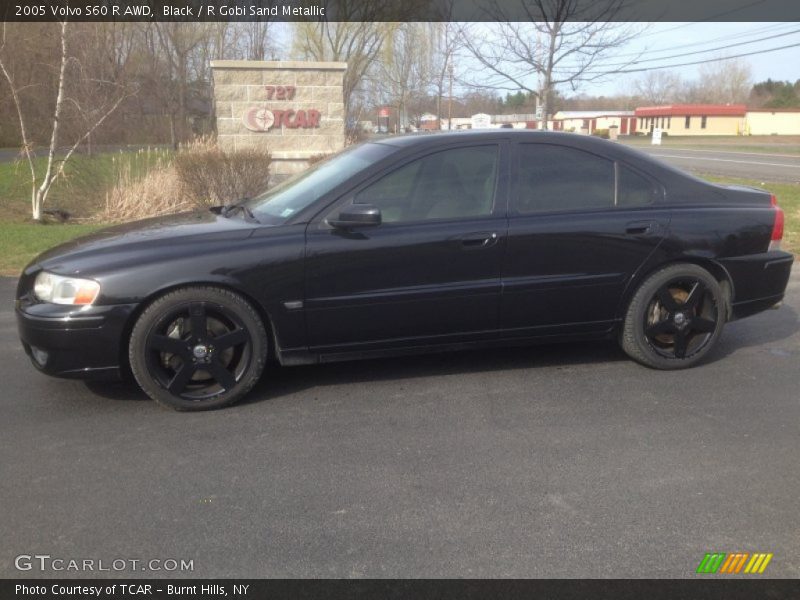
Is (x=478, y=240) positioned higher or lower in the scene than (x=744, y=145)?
lower

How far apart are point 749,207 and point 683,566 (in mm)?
3071

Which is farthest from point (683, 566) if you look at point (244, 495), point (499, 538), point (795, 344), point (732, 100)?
point (732, 100)

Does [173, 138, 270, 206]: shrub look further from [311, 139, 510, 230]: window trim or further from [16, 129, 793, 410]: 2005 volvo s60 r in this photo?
[311, 139, 510, 230]: window trim

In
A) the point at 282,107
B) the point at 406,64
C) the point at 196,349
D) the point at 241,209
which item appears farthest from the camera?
the point at 406,64

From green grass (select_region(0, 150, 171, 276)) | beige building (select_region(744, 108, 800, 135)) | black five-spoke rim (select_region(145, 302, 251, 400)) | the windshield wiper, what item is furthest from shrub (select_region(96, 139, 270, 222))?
beige building (select_region(744, 108, 800, 135))

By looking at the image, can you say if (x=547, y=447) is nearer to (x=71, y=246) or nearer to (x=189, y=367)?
(x=189, y=367)

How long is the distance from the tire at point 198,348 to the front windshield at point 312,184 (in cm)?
63

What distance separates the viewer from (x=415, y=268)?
4.27m

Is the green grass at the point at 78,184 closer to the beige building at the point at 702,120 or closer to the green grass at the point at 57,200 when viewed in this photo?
the green grass at the point at 57,200

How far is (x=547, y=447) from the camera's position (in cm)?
367

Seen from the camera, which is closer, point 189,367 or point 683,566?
point 683,566

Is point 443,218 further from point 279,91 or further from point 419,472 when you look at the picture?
point 279,91

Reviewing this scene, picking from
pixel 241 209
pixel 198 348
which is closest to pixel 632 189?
pixel 241 209

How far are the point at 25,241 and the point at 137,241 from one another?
6391 mm
